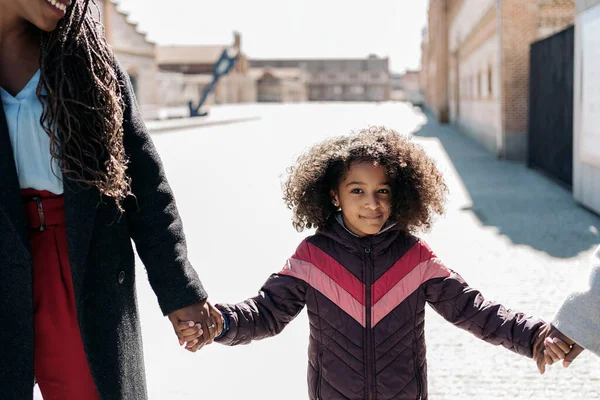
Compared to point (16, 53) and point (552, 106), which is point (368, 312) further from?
point (552, 106)

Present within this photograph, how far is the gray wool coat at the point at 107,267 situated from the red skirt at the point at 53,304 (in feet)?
0.17

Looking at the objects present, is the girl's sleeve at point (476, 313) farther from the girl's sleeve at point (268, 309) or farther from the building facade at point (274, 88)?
the building facade at point (274, 88)

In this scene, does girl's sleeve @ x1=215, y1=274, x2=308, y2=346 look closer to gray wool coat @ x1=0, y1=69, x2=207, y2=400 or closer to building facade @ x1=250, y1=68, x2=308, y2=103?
gray wool coat @ x1=0, y1=69, x2=207, y2=400

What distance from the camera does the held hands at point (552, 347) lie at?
103 inches

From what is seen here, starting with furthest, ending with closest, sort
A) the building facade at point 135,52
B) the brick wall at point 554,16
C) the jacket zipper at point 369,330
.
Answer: the building facade at point 135,52
the brick wall at point 554,16
the jacket zipper at point 369,330

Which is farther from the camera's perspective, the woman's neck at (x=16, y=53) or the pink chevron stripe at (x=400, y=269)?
the pink chevron stripe at (x=400, y=269)

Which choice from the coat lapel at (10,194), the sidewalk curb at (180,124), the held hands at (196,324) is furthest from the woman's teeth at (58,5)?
the sidewalk curb at (180,124)

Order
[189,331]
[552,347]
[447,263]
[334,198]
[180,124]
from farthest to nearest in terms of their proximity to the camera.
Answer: [180,124], [447,263], [334,198], [552,347], [189,331]

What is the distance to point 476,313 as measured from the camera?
268 centimetres

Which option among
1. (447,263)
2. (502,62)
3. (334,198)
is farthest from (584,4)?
(334,198)

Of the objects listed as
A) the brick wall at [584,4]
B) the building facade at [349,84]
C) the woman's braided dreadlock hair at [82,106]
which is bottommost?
the building facade at [349,84]

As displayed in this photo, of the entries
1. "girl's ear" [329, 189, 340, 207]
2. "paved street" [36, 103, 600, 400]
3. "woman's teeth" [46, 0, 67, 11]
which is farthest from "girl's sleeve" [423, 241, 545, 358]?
"woman's teeth" [46, 0, 67, 11]

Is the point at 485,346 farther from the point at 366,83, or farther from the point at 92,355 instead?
the point at 366,83

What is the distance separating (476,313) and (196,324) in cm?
92
